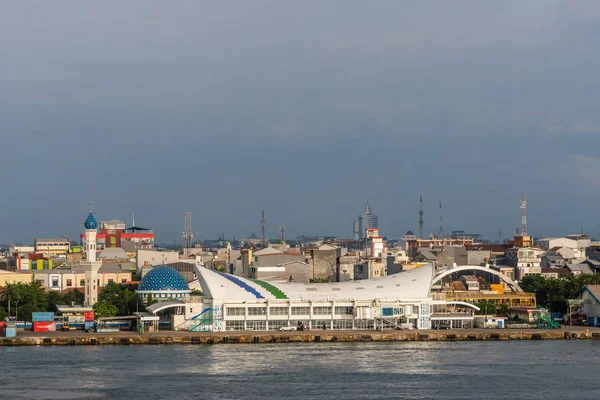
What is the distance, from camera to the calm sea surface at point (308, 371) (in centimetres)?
4362

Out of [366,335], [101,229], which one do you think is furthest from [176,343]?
[101,229]

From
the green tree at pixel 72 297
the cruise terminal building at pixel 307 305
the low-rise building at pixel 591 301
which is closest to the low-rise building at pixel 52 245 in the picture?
the green tree at pixel 72 297

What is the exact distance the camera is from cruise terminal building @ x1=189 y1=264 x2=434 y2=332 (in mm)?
64500

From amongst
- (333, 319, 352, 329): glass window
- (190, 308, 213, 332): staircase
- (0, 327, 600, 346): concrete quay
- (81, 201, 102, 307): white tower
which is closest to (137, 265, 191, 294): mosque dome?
(81, 201, 102, 307): white tower

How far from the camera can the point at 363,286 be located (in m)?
66.9

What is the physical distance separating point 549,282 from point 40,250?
83.8 m

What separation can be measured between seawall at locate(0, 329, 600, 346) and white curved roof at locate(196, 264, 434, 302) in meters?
2.55

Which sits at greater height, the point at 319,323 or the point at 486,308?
the point at 486,308

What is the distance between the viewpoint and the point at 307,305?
65000mm

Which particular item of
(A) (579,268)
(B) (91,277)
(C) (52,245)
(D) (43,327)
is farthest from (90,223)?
(C) (52,245)

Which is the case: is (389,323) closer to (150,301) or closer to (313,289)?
(313,289)

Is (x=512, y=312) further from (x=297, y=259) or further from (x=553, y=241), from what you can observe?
(x=553, y=241)

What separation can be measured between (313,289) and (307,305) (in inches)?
59.1

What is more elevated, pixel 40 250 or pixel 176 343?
pixel 40 250
